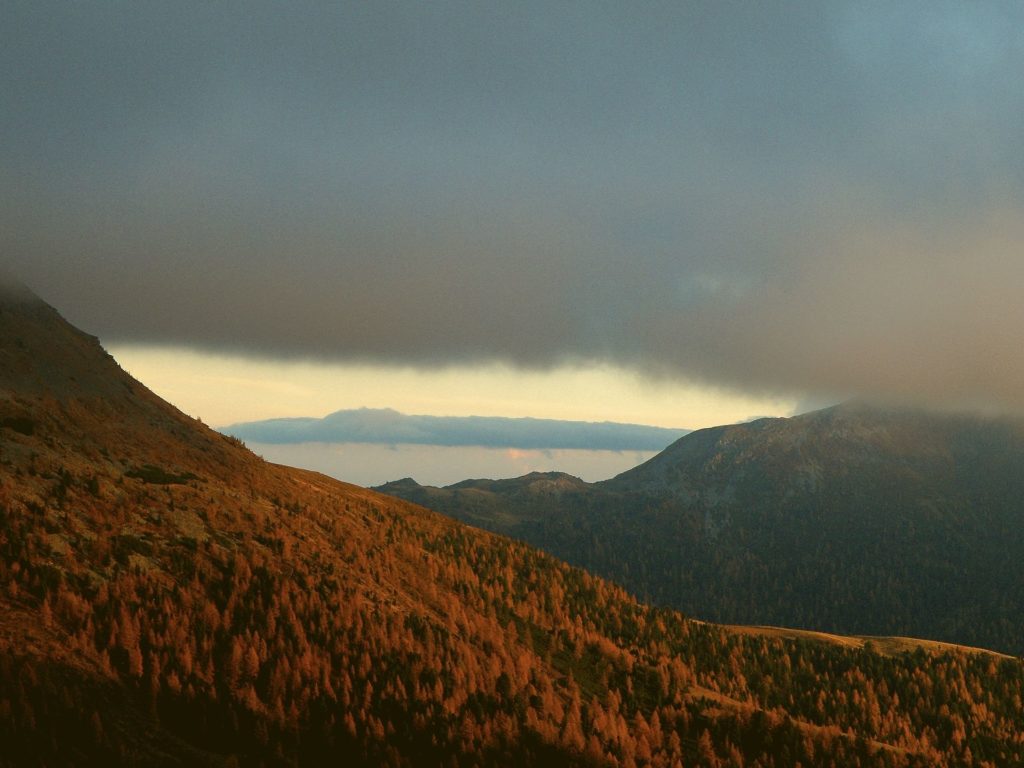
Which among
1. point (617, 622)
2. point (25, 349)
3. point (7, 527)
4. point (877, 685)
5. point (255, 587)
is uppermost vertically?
point (25, 349)

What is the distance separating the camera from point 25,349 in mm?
131125

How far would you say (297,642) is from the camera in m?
89.4

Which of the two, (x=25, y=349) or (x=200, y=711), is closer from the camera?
(x=200, y=711)

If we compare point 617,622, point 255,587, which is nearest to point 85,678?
point 255,587

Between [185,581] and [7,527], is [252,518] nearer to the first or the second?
[185,581]

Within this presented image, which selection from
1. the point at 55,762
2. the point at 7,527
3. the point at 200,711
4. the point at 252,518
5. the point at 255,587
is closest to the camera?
the point at 55,762

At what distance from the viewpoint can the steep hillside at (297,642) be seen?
62.7 m

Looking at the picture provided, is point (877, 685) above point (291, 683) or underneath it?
underneath

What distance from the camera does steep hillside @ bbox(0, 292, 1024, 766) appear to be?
6266cm

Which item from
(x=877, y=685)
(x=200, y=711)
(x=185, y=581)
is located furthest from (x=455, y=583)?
(x=877, y=685)

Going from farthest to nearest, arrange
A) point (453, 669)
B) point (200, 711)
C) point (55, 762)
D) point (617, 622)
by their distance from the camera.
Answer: point (617, 622) < point (453, 669) < point (200, 711) < point (55, 762)

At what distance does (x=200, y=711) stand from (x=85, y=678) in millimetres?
10049

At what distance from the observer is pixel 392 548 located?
150 metres

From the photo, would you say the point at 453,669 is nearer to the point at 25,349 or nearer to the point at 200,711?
the point at 200,711
